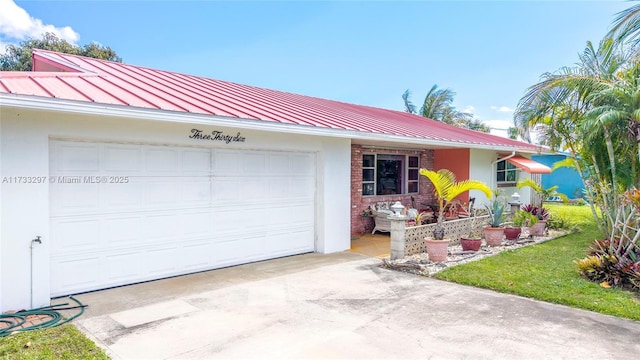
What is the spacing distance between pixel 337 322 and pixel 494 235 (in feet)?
21.6

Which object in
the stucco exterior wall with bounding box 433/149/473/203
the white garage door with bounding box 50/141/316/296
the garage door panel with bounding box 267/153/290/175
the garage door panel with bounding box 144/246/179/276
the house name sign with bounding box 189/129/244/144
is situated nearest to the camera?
the white garage door with bounding box 50/141/316/296

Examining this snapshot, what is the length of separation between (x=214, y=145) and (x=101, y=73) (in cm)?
269

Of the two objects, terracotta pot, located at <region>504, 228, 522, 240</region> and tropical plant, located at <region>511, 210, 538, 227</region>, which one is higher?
tropical plant, located at <region>511, 210, 538, 227</region>

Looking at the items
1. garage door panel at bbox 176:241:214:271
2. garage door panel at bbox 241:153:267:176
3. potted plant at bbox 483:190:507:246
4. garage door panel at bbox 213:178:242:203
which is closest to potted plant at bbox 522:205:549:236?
potted plant at bbox 483:190:507:246

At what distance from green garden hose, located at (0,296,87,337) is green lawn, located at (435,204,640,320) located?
19.2 ft

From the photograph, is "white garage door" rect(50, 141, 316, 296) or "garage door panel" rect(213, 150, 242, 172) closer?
"white garage door" rect(50, 141, 316, 296)

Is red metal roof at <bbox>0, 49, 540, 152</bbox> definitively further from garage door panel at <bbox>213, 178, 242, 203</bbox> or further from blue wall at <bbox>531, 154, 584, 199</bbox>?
blue wall at <bbox>531, 154, 584, 199</bbox>

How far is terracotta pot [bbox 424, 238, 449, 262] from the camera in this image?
8578mm

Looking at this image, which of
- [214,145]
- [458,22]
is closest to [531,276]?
[214,145]

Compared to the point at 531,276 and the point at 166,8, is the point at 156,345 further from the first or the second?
the point at 166,8

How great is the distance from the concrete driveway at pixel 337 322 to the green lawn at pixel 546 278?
303 millimetres

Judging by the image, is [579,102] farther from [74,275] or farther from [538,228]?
[74,275]

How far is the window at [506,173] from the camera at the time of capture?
54.3 feet

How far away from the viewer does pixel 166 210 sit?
7.38 m
